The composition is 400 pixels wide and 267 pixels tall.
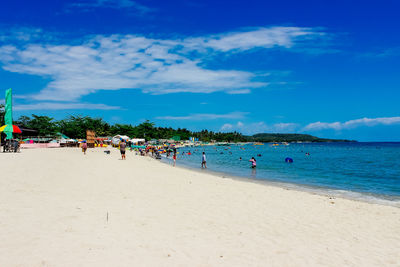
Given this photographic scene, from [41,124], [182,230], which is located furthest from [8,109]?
[182,230]

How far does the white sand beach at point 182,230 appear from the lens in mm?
5176

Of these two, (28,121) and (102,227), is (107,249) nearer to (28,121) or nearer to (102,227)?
(102,227)

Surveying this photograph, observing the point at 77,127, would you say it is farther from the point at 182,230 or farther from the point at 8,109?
the point at 182,230

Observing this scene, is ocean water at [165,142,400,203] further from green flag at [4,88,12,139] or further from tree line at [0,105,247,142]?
tree line at [0,105,247,142]

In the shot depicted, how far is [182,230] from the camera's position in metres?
6.79

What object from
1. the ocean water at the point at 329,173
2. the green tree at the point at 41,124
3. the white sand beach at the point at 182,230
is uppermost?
the green tree at the point at 41,124

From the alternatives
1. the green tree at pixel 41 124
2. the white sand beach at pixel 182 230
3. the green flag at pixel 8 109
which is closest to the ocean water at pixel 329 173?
the white sand beach at pixel 182 230

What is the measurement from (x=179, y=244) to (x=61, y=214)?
3.71 metres

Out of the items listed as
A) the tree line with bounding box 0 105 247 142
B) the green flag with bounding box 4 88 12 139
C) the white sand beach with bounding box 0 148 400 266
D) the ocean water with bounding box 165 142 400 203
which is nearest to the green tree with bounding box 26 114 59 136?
the tree line with bounding box 0 105 247 142

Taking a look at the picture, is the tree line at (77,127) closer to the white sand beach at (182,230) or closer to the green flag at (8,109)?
the green flag at (8,109)

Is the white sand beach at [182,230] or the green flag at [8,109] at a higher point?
the green flag at [8,109]

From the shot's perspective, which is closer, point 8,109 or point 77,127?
point 8,109

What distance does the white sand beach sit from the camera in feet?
17.0

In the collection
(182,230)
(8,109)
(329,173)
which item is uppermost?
(8,109)
